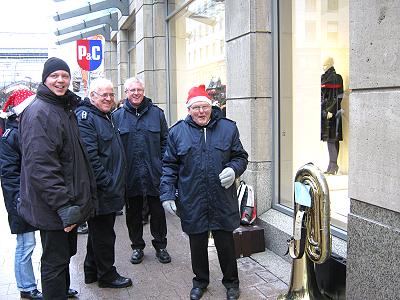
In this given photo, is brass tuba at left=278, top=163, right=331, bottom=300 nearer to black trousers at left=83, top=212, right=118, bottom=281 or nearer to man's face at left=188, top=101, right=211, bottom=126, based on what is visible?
man's face at left=188, top=101, right=211, bottom=126

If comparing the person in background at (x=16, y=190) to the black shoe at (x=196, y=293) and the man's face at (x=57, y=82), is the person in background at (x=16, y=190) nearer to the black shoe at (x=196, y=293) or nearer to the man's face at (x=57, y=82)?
the man's face at (x=57, y=82)

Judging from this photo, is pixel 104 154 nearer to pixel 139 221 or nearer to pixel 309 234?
pixel 139 221

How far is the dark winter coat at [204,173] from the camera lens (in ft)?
13.2

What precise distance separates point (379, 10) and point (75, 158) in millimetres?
2349

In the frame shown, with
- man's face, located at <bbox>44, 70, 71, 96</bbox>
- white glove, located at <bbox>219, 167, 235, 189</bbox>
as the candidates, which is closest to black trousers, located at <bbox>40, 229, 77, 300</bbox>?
man's face, located at <bbox>44, 70, 71, 96</bbox>

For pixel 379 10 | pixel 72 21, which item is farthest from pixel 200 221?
pixel 72 21

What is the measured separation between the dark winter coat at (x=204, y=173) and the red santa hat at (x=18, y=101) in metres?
1.27

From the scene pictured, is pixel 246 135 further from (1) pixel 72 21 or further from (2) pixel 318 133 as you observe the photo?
(1) pixel 72 21

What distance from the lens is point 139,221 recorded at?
213 inches

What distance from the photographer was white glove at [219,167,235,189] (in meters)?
3.90

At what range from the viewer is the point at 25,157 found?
10.9 ft

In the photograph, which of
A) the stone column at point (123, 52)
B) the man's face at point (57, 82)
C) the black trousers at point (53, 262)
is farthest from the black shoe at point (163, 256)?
the stone column at point (123, 52)

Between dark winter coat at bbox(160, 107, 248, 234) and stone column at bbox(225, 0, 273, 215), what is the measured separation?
5.20 ft

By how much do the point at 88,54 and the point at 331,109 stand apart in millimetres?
7902
